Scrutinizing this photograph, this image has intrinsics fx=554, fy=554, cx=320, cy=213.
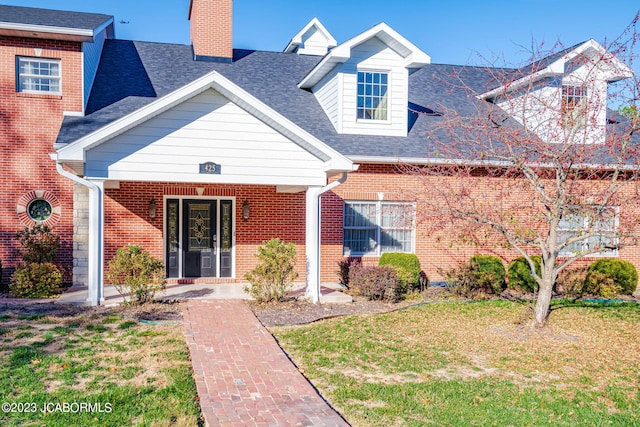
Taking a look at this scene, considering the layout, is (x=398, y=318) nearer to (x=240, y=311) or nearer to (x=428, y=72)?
(x=240, y=311)

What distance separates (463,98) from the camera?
18.6 meters

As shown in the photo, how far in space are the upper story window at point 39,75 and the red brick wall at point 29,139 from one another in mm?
163

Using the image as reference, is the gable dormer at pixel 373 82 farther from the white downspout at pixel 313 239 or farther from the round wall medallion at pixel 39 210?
the round wall medallion at pixel 39 210

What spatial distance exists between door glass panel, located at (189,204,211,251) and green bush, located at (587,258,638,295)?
10.2m

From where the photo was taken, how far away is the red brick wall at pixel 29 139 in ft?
43.9

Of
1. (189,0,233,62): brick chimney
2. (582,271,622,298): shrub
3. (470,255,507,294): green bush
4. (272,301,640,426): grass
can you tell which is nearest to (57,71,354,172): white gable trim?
(272,301,640,426): grass

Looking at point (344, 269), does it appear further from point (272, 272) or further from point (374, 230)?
point (272, 272)

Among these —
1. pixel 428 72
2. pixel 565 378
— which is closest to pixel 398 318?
pixel 565 378

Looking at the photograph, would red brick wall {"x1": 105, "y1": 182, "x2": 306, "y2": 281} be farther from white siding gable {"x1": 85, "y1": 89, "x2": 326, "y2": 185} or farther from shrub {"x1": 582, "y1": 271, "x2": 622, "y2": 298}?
shrub {"x1": 582, "y1": 271, "x2": 622, "y2": 298}

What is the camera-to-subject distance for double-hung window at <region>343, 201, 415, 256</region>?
50.1 feet

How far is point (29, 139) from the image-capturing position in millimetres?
13469

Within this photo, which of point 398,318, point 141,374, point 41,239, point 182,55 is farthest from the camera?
point 182,55

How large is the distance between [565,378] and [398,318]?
12.7 feet

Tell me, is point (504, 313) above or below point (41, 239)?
below
